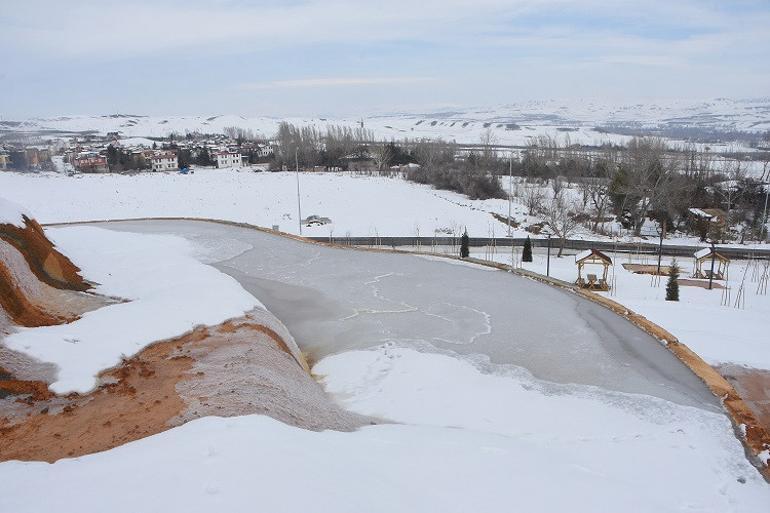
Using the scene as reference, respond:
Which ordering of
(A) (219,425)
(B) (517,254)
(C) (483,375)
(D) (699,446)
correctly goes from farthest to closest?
1. (B) (517,254)
2. (C) (483,375)
3. (D) (699,446)
4. (A) (219,425)

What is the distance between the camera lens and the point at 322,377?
22.9 feet

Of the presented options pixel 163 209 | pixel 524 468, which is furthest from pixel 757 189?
pixel 524 468

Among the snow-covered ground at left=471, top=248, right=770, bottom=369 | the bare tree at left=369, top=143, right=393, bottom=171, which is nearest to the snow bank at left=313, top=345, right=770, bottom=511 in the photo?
the snow-covered ground at left=471, top=248, right=770, bottom=369

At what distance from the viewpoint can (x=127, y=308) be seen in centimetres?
729

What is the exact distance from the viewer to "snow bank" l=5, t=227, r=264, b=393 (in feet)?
18.8

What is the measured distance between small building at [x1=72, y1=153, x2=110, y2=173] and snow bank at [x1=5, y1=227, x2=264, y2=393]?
5018cm

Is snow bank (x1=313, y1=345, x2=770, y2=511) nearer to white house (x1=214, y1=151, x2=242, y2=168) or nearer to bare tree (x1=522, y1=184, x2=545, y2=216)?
bare tree (x1=522, y1=184, x2=545, y2=216)

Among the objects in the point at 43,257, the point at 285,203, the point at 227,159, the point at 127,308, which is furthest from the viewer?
the point at 227,159

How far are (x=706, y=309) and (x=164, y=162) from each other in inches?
2319

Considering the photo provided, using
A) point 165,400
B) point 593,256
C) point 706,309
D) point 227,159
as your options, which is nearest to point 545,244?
point 593,256

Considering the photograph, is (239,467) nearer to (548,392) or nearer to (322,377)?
(322,377)

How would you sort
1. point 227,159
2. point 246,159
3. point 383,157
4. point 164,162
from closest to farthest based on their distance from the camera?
point 383,157 → point 164,162 → point 227,159 → point 246,159

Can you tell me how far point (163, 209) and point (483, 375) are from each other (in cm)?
2873

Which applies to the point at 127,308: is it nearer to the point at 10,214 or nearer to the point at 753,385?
the point at 10,214
